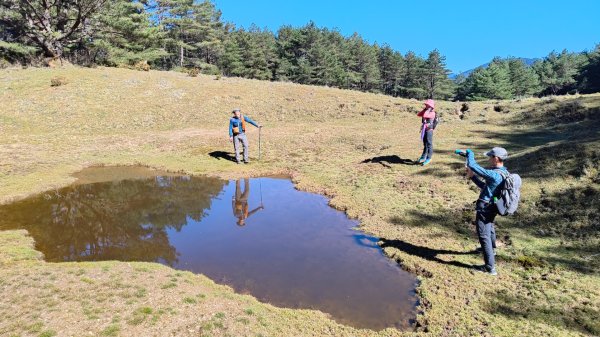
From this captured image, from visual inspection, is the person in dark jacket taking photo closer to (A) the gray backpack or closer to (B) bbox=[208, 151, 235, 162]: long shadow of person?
(A) the gray backpack

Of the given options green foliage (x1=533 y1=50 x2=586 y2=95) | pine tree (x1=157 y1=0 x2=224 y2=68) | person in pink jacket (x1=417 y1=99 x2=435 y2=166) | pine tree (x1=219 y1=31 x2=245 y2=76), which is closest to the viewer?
person in pink jacket (x1=417 y1=99 x2=435 y2=166)

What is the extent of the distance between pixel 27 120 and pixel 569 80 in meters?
117

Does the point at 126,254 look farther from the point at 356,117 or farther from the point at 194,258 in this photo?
the point at 356,117

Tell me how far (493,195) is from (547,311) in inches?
90.4

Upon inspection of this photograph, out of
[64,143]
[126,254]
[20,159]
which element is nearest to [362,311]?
[126,254]

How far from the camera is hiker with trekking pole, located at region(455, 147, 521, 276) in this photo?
24.5 feet

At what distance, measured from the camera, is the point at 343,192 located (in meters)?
14.6

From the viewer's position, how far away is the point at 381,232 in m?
10.8

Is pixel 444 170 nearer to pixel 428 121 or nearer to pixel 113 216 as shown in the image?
pixel 428 121

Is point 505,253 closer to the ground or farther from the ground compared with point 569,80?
closer to the ground

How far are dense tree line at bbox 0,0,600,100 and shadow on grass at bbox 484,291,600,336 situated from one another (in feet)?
154

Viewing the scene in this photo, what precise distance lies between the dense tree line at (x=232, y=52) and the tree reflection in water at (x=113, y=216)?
34.3 meters

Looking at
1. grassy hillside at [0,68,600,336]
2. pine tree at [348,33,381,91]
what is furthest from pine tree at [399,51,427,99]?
grassy hillside at [0,68,600,336]

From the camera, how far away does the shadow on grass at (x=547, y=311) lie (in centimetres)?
630
